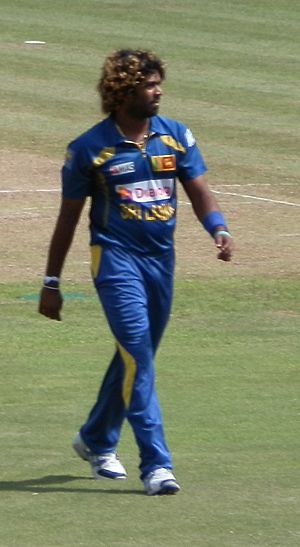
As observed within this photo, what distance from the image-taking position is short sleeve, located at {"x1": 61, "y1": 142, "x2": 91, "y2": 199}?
289 inches

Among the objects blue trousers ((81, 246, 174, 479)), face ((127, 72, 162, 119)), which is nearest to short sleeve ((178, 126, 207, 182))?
face ((127, 72, 162, 119))

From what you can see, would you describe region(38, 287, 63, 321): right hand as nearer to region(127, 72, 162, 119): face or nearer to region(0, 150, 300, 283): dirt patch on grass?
region(127, 72, 162, 119): face

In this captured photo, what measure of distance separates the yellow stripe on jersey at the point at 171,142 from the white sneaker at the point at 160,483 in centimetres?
139

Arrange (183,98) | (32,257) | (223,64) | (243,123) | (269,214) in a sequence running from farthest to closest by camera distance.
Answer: (223,64) < (183,98) < (243,123) < (269,214) < (32,257)

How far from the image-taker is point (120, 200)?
7402 mm

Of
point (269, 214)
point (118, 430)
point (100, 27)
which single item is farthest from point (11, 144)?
point (118, 430)

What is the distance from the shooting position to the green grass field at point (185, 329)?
276 inches

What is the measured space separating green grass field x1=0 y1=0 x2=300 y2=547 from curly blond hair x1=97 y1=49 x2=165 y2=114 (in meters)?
1.70

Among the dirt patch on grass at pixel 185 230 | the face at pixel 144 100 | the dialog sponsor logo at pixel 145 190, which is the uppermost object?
the face at pixel 144 100

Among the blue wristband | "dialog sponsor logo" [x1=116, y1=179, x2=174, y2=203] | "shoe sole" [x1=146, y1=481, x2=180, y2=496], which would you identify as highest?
"dialog sponsor logo" [x1=116, y1=179, x2=174, y2=203]

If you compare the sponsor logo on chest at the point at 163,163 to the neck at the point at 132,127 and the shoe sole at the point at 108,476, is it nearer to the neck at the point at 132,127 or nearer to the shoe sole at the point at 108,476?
the neck at the point at 132,127

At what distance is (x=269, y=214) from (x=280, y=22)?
14357 millimetres

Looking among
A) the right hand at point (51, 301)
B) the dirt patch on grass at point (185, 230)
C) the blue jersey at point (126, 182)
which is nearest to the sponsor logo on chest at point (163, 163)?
the blue jersey at point (126, 182)

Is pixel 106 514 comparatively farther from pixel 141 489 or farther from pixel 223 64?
pixel 223 64
